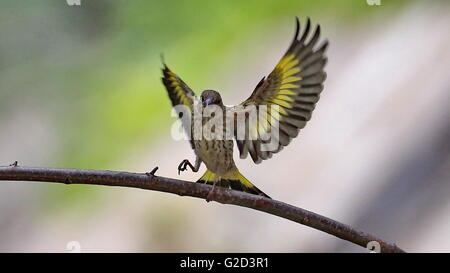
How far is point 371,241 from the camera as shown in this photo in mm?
1218

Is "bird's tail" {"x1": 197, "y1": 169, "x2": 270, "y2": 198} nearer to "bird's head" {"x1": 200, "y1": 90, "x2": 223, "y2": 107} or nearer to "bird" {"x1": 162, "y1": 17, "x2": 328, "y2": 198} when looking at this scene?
"bird" {"x1": 162, "y1": 17, "x2": 328, "y2": 198}

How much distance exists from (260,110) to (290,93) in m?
0.10

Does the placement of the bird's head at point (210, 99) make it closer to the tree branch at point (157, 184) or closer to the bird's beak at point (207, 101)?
the bird's beak at point (207, 101)

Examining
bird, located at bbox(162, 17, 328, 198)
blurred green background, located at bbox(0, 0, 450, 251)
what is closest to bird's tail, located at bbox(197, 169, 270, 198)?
bird, located at bbox(162, 17, 328, 198)

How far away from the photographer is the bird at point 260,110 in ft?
5.31

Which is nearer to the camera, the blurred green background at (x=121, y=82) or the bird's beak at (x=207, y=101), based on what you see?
the bird's beak at (x=207, y=101)

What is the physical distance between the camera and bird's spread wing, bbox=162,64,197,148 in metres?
1.77

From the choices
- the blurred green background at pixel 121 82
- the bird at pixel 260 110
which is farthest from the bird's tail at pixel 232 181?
the blurred green background at pixel 121 82

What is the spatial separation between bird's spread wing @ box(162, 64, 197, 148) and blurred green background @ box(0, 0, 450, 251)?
0.55 meters

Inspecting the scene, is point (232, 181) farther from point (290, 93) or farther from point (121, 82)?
point (121, 82)

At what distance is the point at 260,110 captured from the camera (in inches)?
67.4
